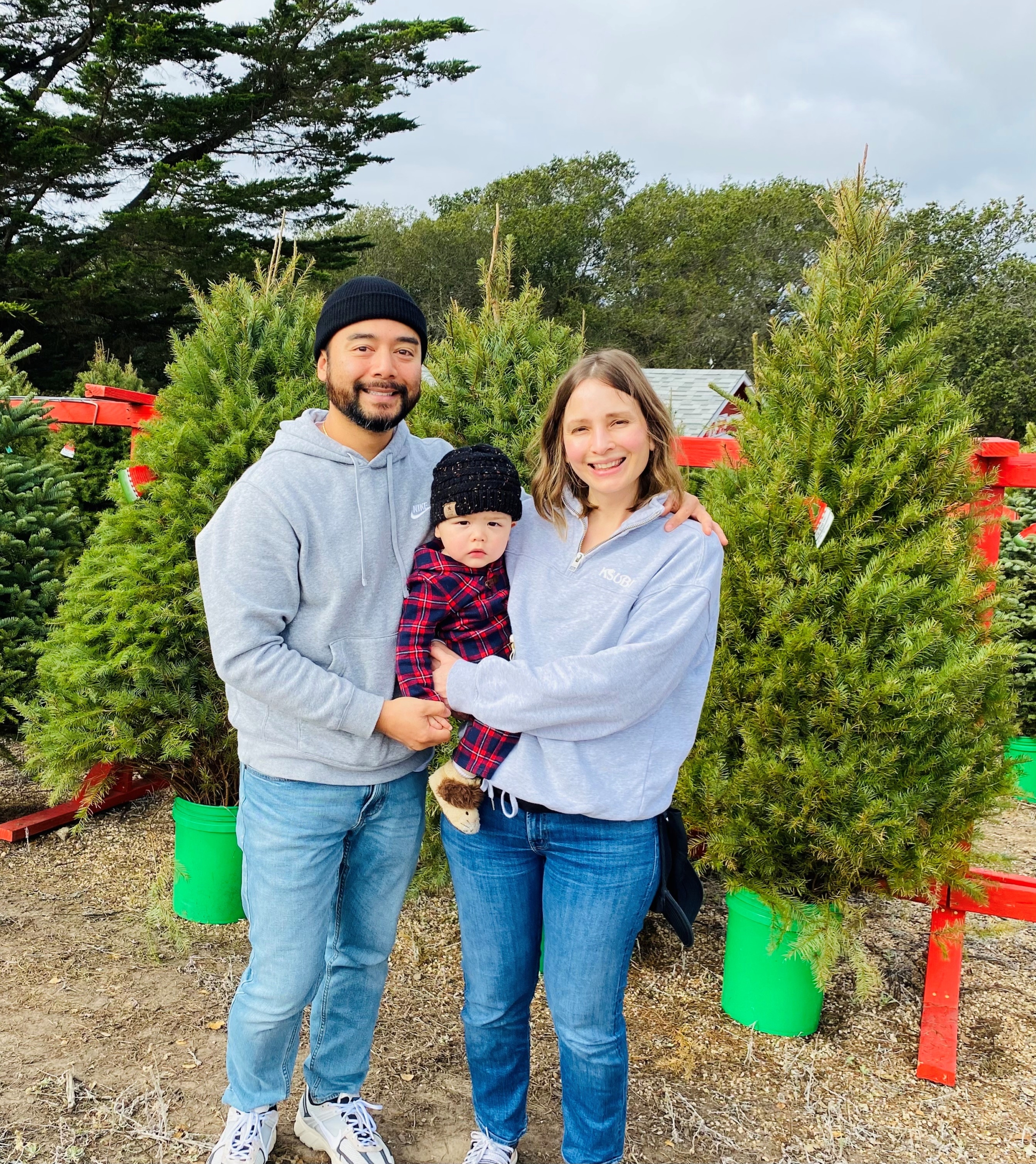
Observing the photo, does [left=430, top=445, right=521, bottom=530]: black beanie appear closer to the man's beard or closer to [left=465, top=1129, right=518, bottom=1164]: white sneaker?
the man's beard

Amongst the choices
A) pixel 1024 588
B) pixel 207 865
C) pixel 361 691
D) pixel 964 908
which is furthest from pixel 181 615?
pixel 1024 588

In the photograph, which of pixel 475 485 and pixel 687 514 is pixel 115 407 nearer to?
pixel 475 485

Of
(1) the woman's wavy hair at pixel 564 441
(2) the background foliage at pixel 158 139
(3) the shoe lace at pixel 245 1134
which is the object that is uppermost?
(2) the background foliage at pixel 158 139

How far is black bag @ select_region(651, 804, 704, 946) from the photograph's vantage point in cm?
211

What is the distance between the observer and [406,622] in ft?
6.95

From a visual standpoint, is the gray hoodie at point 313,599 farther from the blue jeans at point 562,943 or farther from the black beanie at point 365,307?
the blue jeans at point 562,943

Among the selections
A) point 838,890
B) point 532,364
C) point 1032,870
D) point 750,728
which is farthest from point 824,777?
point 1032,870

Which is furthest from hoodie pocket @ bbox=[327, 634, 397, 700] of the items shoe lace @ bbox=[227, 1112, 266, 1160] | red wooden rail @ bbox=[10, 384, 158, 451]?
red wooden rail @ bbox=[10, 384, 158, 451]

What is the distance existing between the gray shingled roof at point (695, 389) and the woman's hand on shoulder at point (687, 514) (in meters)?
13.3

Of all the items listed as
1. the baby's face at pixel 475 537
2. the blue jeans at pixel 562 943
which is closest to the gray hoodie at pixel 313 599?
the baby's face at pixel 475 537

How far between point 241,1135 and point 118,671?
6.37 ft

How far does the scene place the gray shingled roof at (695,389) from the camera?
16.6m

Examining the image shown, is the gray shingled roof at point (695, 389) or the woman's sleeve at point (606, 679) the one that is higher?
the gray shingled roof at point (695, 389)

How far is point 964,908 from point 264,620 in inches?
104
